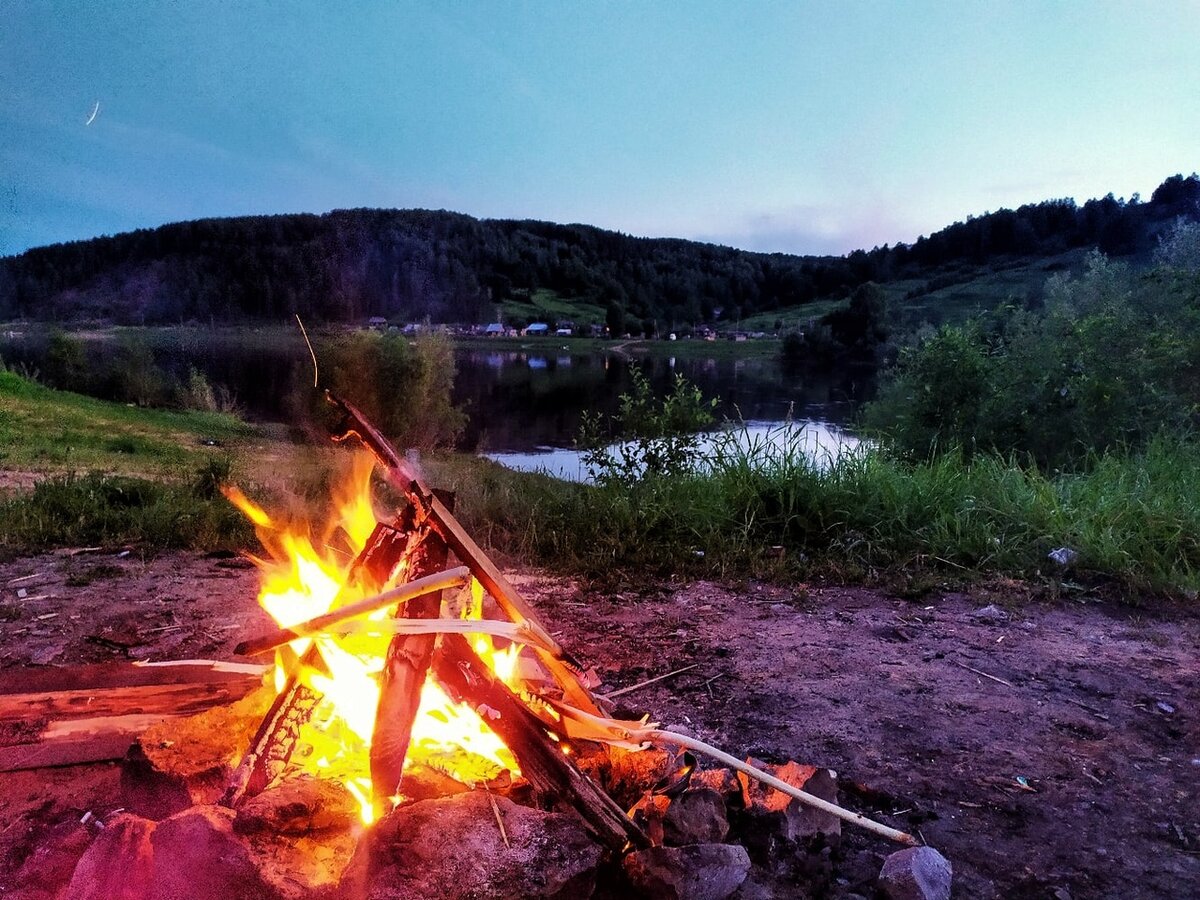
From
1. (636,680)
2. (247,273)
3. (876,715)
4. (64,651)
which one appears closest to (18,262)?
(247,273)

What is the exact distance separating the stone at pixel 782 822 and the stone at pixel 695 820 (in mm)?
104

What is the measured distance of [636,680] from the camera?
2932 mm

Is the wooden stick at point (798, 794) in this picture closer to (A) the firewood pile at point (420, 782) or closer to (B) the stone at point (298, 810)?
(A) the firewood pile at point (420, 782)

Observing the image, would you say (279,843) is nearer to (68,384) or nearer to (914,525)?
(914,525)

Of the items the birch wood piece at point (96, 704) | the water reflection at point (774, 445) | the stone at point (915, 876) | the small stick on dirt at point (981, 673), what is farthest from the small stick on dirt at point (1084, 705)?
the birch wood piece at point (96, 704)

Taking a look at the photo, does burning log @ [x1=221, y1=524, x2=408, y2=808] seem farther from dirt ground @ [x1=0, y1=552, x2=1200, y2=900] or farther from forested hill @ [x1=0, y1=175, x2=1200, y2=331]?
forested hill @ [x1=0, y1=175, x2=1200, y2=331]

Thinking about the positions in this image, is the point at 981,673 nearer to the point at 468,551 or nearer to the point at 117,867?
the point at 468,551

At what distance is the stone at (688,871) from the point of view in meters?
1.53

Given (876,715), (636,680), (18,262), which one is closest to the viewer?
(876,715)

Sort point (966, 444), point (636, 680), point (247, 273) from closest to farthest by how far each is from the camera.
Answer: point (636, 680) < point (966, 444) < point (247, 273)

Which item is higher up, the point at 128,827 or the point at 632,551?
the point at 128,827

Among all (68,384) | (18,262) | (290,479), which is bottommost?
(290,479)

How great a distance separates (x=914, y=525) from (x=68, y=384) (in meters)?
21.1

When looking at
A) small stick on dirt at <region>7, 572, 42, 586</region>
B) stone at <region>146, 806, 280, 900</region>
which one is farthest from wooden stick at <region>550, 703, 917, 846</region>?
small stick on dirt at <region>7, 572, 42, 586</region>
